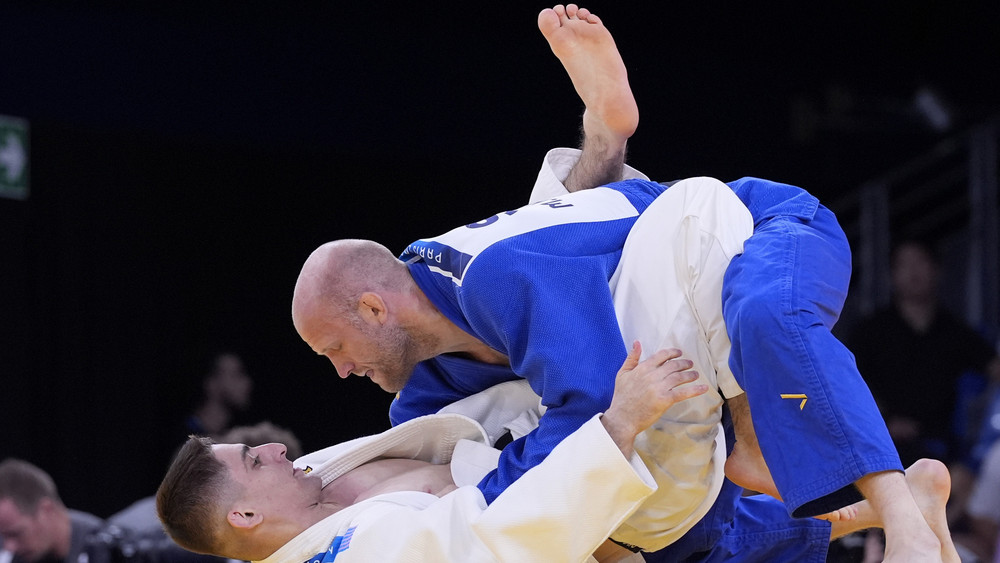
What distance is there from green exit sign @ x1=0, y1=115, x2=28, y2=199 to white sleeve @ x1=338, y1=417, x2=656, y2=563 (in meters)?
4.03

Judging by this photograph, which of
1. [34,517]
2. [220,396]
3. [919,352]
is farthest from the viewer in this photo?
[220,396]

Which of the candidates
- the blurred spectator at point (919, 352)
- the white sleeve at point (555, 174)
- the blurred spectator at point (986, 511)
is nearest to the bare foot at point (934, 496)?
the white sleeve at point (555, 174)

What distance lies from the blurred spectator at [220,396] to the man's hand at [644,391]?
3.97m

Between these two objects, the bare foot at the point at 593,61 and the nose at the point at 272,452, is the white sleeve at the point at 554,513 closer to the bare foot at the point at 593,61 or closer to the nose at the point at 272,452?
the nose at the point at 272,452

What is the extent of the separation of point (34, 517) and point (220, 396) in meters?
1.14

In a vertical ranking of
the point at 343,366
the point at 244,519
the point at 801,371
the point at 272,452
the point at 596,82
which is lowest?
the point at 244,519

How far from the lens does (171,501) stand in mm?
2607

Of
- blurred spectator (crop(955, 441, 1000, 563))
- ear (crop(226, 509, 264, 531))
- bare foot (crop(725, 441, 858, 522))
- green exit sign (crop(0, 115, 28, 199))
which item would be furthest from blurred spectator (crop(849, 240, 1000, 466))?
green exit sign (crop(0, 115, 28, 199))

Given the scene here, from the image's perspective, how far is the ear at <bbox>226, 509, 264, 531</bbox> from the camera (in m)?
2.56

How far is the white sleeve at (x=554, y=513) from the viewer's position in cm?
218

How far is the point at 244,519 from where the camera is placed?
8.41 feet

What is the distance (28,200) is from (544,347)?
4.24 metres

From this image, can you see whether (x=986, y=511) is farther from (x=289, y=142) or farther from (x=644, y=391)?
(x=289, y=142)

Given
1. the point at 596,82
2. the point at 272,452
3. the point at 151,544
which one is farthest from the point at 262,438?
the point at 596,82
